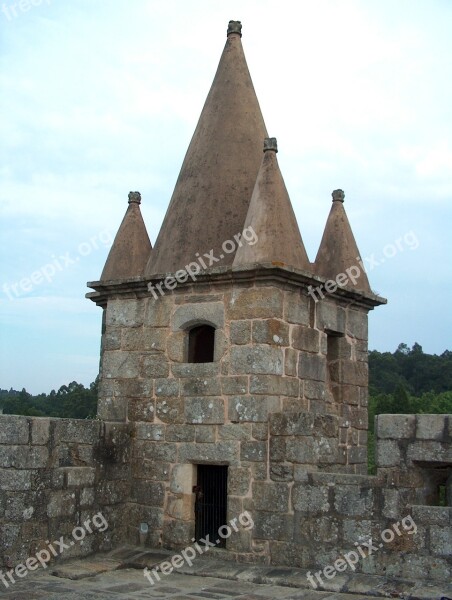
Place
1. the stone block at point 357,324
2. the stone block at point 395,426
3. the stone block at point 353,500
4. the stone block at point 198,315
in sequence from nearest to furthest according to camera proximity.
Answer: the stone block at point 395,426, the stone block at point 353,500, the stone block at point 198,315, the stone block at point 357,324

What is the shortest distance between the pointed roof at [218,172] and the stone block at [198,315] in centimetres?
56

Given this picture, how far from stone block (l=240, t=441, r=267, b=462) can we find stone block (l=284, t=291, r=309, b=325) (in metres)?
1.29

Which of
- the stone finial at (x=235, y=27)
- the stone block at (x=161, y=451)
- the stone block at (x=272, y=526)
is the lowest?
the stone block at (x=272, y=526)

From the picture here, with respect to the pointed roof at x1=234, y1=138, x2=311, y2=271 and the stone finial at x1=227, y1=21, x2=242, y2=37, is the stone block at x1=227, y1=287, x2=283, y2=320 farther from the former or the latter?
the stone finial at x1=227, y1=21, x2=242, y2=37

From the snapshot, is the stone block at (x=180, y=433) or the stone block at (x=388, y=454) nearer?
the stone block at (x=388, y=454)

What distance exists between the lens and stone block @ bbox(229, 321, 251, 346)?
7.54 metres

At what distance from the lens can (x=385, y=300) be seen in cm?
911

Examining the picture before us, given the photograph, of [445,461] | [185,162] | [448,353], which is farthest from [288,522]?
[448,353]

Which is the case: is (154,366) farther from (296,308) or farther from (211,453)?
(296,308)

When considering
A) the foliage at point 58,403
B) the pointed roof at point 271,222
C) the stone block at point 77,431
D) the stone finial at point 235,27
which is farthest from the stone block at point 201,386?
the foliage at point 58,403

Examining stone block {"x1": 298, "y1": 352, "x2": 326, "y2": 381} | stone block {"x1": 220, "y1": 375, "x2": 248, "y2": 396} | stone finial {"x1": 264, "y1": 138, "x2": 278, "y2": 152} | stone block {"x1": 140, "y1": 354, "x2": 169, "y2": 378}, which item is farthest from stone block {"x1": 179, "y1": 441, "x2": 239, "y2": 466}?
stone finial {"x1": 264, "y1": 138, "x2": 278, "y2": 152}

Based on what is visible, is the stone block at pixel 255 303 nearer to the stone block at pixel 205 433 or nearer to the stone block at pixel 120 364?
the stone block at pixel 205 433

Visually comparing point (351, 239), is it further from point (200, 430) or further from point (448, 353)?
point (448, 353)

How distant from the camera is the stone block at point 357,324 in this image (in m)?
8.73
